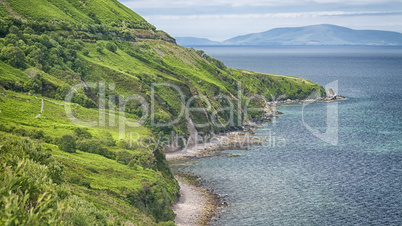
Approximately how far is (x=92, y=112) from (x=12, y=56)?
2721 cm

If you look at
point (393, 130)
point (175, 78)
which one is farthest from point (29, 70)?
point (393, 130)

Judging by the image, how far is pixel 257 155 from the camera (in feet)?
398

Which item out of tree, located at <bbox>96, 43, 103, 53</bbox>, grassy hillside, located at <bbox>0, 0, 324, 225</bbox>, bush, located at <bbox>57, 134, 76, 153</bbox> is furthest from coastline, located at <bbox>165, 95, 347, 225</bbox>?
tree, located at <bbox>96, 43, 103, 53</bbox>

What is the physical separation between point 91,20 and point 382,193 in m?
150

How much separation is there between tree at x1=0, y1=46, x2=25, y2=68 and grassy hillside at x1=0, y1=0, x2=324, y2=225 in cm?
27

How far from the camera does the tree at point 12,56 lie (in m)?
114

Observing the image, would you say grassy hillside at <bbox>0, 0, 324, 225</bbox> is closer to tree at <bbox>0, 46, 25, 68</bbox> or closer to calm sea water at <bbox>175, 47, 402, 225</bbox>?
tree at <bbox>0, 46, 25, 68</bbox>

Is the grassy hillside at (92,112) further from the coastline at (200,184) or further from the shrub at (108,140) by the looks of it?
the coastline at (200,184)

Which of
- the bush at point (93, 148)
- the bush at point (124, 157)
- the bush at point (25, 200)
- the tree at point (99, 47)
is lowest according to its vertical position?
the bush at point (124, 157)

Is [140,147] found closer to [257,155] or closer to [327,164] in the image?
[257,155]

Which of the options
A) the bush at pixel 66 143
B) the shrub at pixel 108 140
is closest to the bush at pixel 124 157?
the shrub at pixel 108 140

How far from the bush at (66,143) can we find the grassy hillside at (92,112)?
19 cm

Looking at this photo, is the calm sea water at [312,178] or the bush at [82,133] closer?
the calm sea water at [312,178]

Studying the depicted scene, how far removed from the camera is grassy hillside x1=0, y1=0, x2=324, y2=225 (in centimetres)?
4309
